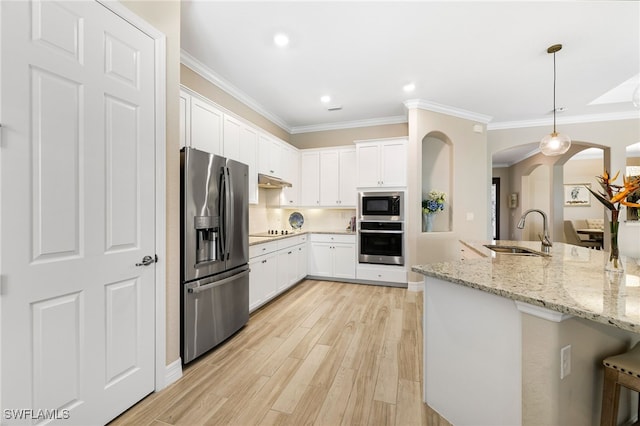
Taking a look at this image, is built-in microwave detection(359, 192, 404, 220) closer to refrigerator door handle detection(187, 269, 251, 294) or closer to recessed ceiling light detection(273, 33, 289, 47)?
refrigerator door handle detection(187, 269, 251, 294)

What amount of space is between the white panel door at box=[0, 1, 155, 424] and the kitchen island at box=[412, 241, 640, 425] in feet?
6.15

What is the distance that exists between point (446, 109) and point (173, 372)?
4.87 meters

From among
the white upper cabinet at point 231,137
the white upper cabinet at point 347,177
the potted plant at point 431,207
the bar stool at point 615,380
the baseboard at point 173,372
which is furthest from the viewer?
the white upper cabinet at point 347,177

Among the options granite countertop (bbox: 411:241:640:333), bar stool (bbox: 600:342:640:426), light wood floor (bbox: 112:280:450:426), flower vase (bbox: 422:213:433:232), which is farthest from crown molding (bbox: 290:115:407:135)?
bar stool (bbox: 600:342:640:426)

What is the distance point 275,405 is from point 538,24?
3.82 meters

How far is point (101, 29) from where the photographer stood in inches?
60.1

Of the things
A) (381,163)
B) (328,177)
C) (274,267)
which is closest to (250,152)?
(274,267)

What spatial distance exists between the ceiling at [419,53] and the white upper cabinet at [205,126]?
62cm

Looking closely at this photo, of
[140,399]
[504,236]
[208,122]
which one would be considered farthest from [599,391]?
[504,236]

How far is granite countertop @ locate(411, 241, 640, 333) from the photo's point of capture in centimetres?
95

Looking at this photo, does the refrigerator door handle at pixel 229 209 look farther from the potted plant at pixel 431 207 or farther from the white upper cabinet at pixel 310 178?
the potted plant at pixel 431 207

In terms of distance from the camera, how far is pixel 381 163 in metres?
4.37
